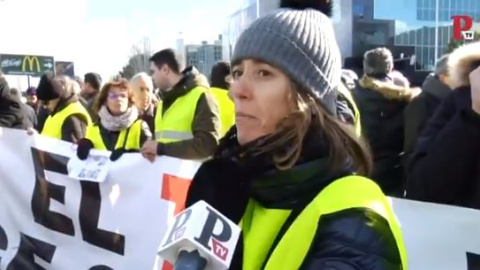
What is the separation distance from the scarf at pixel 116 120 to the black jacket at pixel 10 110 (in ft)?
3.11

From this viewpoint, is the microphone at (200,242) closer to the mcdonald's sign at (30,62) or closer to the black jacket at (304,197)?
the black jacket at (304,197)

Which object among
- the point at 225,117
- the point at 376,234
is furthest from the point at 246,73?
the point at 225,117

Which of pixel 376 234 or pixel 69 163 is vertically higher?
pixel 376 234

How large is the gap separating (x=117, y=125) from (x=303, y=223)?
151 inches

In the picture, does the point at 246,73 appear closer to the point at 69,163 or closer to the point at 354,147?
the point at 354,147

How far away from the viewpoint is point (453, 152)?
2543mm

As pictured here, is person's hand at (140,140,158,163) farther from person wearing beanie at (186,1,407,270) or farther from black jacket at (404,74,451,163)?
person wearing beanie at (186,1,407,270)

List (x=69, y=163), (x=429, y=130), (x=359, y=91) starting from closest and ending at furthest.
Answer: (x=429, y=130)
(x=69, y=163)
(x=359, y=91)

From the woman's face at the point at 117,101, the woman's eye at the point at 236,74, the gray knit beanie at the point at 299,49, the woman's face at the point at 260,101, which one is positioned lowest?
the woman's face at the point at 117,101

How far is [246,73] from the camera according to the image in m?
1.52

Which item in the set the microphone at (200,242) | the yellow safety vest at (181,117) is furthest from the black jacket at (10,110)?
the microphone at (200,242)

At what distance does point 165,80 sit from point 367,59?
1.46m

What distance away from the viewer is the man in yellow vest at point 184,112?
4.67m

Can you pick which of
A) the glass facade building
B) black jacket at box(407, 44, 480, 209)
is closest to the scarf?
black jacket at box(407, 44, 480, 209)
